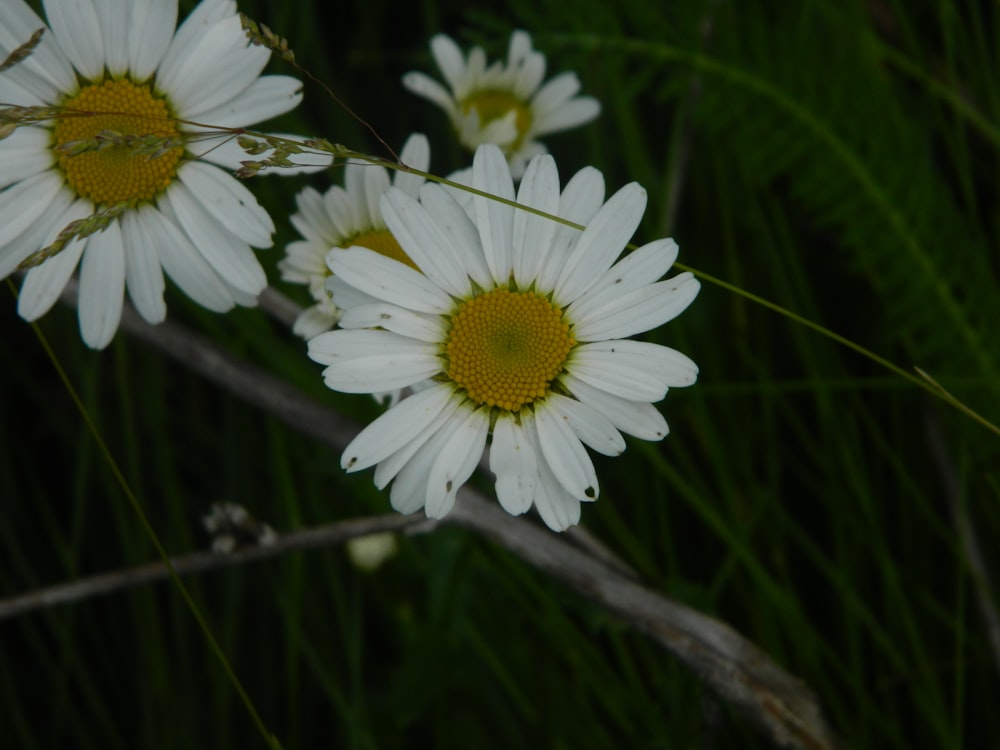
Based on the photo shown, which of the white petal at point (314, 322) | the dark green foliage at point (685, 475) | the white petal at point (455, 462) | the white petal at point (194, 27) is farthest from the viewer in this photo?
the dark green foliage at point (685, 475)

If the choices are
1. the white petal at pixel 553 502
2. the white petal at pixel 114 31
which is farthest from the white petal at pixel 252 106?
the white petal at pixel 553 502

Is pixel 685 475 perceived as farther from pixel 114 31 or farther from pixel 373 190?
pixel 114 31

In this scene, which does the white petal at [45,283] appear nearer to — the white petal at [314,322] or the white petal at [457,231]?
the white petal at [314,322]

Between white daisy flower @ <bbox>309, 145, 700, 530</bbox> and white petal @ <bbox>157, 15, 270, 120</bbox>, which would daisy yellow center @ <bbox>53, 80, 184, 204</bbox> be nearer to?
white petal @ <bbox>157, 15, 270, 120</bbox>

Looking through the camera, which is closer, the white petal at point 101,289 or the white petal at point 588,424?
the white petal at point 588,424

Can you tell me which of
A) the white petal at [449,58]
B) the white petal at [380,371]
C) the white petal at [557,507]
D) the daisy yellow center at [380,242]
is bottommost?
the white petal at [557,507]
